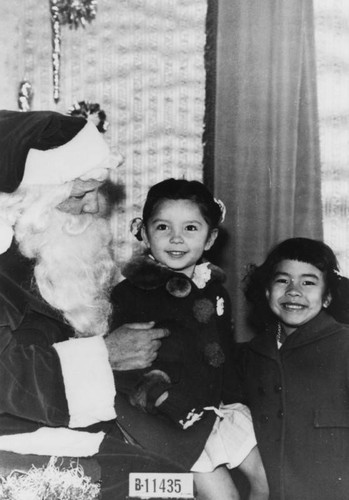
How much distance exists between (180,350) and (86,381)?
0.40 metres

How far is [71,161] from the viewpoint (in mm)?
1822

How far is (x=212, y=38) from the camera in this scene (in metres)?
2.54

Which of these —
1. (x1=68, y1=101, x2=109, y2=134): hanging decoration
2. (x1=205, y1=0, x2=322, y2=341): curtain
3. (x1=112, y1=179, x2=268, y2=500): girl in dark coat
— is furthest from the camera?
(x1=68, y1=101, x2=109, y2=134): hanging decoration

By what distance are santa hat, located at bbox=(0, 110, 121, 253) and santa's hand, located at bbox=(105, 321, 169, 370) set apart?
15.4 inches

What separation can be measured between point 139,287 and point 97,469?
54 cm

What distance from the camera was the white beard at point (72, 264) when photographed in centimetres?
181

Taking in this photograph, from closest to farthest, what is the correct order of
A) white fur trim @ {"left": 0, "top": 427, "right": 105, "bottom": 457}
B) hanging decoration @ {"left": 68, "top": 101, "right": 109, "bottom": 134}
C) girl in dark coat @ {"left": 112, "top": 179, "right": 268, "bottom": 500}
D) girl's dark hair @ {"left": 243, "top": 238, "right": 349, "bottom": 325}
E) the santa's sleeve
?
the santa's sleeve
white fur trim @ {"left": 0, "top": 427, "right": 105, "bottom": 457}
girl in dark coat @ {"left": 112, "top": 179, "right": 268, "bottom": 500}
girl's dark hair @ {"left": 243, "top": 238, "right": 349, "bottom": 325}
hanging decoration @ {"left": 68, "top": 101, "right": 109, "bottom": 134}

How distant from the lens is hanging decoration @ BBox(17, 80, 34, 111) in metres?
2.67

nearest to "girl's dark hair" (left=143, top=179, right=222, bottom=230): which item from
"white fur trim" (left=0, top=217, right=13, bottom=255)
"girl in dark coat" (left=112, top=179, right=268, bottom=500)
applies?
"girl in dark coat" (left=112, top=179, right=268, bottom=500)

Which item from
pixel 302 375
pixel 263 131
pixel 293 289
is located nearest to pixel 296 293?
pixel 293 289

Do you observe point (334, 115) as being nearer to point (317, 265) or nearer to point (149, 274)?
point (317, 265)

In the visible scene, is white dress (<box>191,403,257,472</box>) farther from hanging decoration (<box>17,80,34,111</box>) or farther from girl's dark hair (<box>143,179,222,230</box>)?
hanging decoration (<box>17,80,34,111</box>)

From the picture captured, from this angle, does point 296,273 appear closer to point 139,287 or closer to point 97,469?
point 139,287

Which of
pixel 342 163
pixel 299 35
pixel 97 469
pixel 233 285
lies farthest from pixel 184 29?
pixel 97 469
